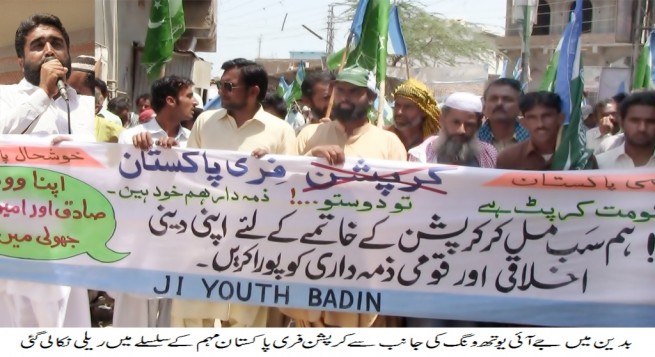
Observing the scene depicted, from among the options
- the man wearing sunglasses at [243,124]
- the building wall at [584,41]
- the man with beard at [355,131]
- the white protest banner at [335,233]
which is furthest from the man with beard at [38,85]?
the building wall at [584,41]

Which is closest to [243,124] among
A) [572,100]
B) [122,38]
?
[572,100]

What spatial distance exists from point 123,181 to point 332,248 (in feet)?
3.62

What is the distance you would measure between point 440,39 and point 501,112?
38.5 metres

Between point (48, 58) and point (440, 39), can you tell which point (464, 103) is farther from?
point (440, 39)

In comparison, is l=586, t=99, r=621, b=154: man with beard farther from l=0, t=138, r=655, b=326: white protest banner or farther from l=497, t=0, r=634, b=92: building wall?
l=497, t=0, r=634, b=92: building wall

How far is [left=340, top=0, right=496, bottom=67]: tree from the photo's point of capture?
4269 centimetres

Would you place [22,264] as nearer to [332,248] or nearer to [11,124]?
[11,124]

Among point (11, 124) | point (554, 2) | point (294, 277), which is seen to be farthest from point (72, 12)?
point (554, 2)

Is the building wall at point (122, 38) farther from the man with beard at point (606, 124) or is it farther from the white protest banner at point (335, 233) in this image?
the white protest banner at point (335, 233)

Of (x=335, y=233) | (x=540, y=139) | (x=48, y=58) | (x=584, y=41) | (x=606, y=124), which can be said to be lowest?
(x=335, y=233)

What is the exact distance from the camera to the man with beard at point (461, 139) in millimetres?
4797

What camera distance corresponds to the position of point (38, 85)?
15.1 ft

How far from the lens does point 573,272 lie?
14.4 feet

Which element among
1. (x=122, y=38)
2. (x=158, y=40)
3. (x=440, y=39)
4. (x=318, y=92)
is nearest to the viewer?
(x=318, y=92)
